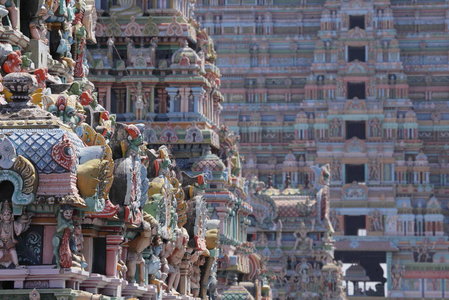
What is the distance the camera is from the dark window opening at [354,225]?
425 feet

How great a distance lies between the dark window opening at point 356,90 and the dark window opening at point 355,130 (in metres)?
2.79

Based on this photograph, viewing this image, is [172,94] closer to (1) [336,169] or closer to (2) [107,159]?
(2) [107,159]

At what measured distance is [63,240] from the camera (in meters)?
27.9

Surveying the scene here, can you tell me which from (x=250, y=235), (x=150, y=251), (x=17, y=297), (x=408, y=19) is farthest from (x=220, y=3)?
A: (x=17, y=297)

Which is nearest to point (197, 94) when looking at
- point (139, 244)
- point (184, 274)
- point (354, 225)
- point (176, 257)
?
point (184, 274)

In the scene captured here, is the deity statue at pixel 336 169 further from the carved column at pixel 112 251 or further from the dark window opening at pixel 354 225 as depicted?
the carved column at pixel 112 251

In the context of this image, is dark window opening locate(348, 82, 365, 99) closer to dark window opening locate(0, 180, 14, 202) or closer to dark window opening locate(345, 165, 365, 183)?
dark window opening locate(345, 165, 365, 183)

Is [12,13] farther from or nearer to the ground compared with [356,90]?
nearer to the ground

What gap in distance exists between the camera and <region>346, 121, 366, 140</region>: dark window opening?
437ft

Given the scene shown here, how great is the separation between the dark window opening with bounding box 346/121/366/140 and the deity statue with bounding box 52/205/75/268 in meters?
106

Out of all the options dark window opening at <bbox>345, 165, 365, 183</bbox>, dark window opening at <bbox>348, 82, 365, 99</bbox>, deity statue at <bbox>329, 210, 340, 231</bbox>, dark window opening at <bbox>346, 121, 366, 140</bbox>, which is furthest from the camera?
dark window opening at <bbox>348, 82, 365, 99</bbox>

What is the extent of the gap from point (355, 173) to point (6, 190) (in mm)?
106333

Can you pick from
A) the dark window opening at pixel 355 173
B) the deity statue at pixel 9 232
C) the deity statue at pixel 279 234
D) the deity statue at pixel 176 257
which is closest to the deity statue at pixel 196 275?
the deity statue at pixel 176 257

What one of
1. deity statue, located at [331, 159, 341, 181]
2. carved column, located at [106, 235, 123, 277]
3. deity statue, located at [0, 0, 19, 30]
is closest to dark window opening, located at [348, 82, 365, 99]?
deity statue, located at [331, 159, 341, 181]
